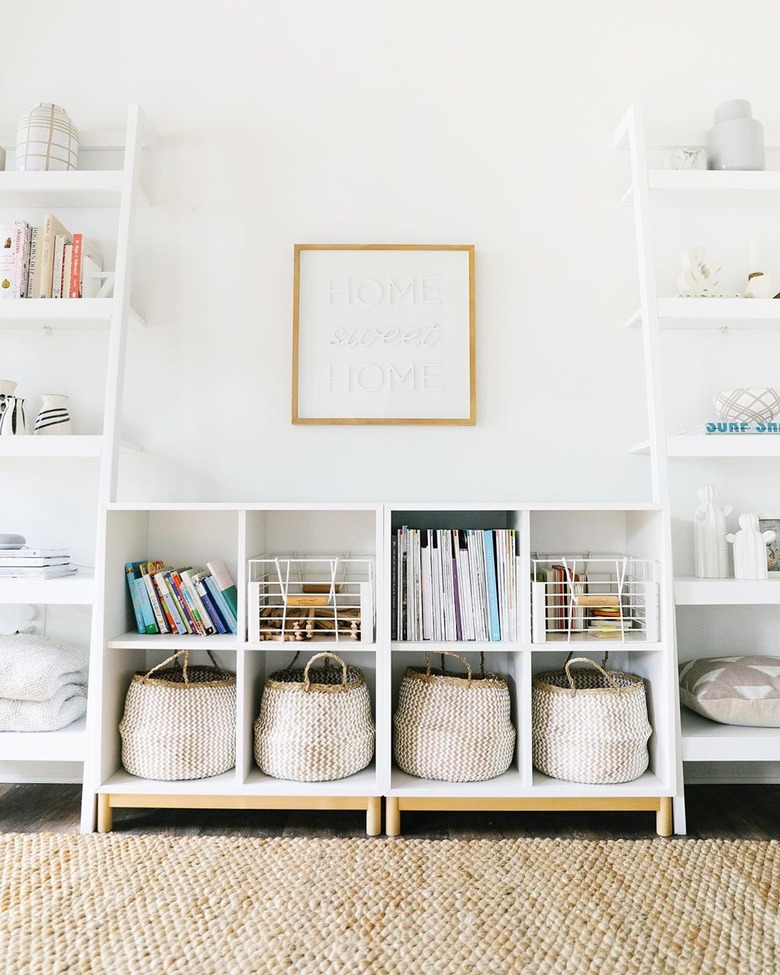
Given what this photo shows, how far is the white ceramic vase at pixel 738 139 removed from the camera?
2057 millimetres

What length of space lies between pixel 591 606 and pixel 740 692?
467 mm

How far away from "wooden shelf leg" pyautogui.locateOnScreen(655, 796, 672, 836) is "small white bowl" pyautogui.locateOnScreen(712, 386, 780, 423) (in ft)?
3.47

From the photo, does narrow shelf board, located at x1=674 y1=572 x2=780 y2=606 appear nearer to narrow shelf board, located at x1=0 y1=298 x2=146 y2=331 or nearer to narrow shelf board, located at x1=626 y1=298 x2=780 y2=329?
narrow shelf board, located at x1=626 y1=298 x2=780 y2=329

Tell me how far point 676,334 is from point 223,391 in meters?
1.44

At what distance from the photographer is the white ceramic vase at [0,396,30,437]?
77.7 inches

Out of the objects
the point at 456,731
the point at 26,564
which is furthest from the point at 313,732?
the point at 26,564

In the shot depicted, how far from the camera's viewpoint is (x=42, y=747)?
1832 mm

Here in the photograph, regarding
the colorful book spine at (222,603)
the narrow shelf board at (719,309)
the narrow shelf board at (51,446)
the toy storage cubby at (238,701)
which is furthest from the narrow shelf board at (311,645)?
the narrow shelf board at (719,309)

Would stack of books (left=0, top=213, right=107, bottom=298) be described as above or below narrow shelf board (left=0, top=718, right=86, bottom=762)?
above

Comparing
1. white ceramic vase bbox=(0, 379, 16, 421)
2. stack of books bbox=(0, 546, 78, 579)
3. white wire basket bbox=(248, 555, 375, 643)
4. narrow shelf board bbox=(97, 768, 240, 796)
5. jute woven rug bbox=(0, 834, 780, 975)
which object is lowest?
jute woven rug bbox=(0, 834, 780, 975)

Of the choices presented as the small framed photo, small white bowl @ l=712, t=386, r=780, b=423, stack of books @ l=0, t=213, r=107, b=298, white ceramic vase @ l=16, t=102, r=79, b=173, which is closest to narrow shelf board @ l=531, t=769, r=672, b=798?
the small framed photo

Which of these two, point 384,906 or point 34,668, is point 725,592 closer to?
point 384,906

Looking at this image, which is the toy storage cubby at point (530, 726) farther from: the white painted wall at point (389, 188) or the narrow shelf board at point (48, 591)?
the narrow shelf board at point (48, 591)

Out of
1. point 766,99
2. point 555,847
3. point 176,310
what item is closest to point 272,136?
point 176,310
